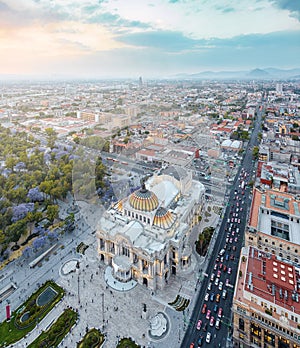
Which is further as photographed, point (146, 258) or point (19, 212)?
point (19, 212)

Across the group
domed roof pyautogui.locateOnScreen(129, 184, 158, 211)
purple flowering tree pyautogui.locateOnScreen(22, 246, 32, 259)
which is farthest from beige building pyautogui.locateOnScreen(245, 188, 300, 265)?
purple flowering tree pyautogui.locateOnScreen(22, 246, 32, 259)

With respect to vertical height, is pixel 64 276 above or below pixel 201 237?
below

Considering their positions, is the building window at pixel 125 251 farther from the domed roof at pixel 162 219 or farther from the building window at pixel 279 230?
the building window at pixel 279 230

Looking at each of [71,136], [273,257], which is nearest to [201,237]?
[273,257]

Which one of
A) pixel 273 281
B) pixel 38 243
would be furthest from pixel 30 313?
pixel 273 281

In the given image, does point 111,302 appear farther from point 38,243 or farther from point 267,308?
point 267,308

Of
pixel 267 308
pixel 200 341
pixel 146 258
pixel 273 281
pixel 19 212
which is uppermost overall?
pixel 273 281

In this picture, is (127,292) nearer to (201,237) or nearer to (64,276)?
(64,276)

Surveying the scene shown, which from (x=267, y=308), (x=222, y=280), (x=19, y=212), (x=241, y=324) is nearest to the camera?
(x=267, y=308)
